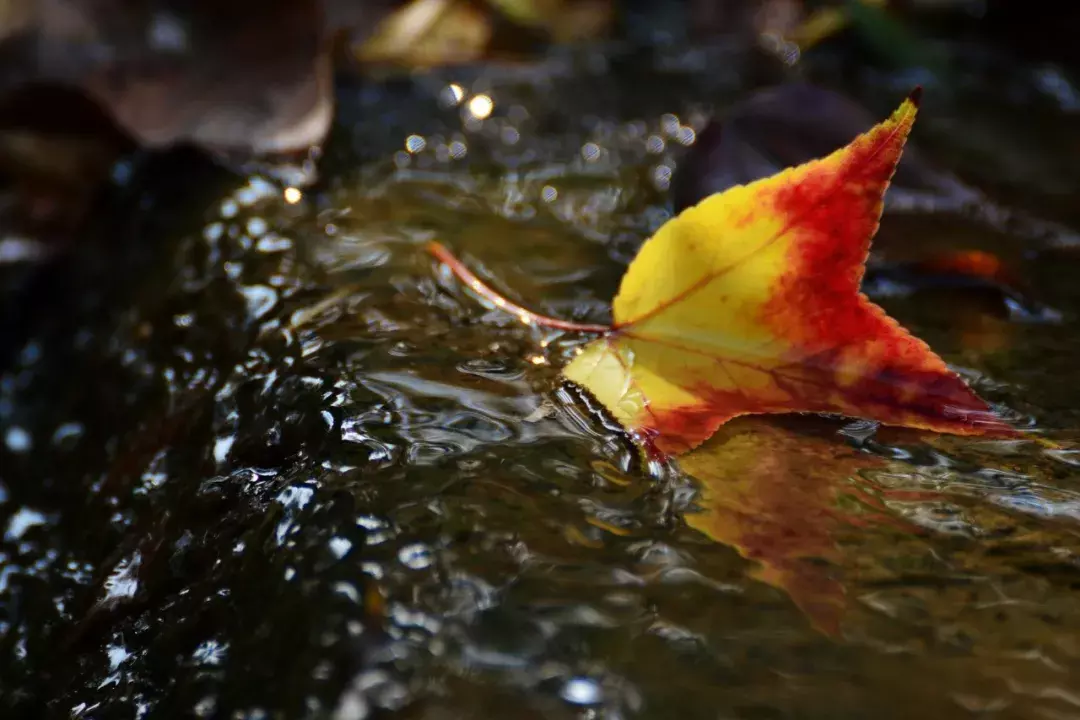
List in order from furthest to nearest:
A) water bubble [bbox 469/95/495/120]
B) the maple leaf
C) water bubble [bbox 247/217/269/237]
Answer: water bubble [bbox 469/95/495/120] < water bubble [bbox 247/217/269/237] < the maple leaf

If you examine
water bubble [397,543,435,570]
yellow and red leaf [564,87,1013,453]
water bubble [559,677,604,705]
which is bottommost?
water bubble [397,543,435,570]

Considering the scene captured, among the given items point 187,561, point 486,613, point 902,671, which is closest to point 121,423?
point 187,561

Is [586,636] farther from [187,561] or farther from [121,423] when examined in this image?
[121,423]

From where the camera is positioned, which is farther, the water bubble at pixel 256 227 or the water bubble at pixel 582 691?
the water bubble at pixel 256 227

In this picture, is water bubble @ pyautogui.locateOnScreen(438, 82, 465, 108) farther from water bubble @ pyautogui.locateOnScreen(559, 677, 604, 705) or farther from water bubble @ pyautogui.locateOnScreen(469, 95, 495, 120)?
water bubble @ pyautogui.locateOnScreen(559, 677, 604, 705)

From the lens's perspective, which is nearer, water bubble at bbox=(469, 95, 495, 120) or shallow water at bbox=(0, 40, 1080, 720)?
shallow water at bbox=(0, 40, 1080, 720)

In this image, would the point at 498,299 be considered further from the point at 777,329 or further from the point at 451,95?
the point at 451,95

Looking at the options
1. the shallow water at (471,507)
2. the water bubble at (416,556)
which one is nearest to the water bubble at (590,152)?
the shallow water at (471,507)

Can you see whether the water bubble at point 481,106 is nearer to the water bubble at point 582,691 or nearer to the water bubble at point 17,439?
the water bubble at point 17,439

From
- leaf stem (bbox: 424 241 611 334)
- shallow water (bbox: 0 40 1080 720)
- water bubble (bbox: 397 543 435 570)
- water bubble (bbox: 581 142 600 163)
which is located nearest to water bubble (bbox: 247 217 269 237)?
shallow water (bbox: 0 40 1080 720)
